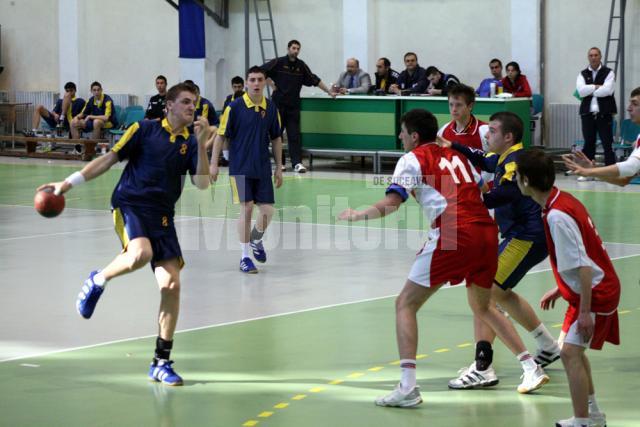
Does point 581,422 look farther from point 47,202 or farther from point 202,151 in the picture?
point 47,202

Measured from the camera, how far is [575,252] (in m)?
6.22

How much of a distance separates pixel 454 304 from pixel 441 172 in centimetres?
338

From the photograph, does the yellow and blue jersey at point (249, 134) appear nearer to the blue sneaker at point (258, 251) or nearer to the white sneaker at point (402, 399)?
the blue sneaker at point (258, 251)

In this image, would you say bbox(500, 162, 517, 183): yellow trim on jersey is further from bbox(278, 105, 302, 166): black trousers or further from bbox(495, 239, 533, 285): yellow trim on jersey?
bbox(278, 105, 302, 166): black trousers

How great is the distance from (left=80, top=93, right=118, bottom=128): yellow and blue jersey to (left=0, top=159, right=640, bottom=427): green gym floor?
10853 mm

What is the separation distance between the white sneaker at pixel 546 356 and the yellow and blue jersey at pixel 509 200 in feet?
2.47

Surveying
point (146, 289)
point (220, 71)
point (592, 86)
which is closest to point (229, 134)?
point (146, 289)

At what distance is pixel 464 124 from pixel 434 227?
2.00 m

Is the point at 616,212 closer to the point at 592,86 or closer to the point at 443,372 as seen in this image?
the point at 592,86

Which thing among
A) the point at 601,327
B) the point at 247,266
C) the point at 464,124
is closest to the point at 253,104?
the point at 247,266

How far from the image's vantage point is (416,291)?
23.2 feet

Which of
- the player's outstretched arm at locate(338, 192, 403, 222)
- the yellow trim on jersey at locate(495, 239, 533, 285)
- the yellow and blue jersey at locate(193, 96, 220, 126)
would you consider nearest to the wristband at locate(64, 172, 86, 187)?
the player's outstretched arm at locate(338, 192, 403, 222)

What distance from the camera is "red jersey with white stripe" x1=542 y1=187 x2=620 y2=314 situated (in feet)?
20.5

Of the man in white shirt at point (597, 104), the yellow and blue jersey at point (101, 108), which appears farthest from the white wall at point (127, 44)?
the man in white shirt at point (597, 104)
